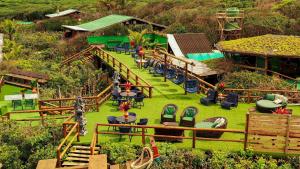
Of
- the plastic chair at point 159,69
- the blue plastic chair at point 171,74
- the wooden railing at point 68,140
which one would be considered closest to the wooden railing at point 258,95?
the blue plastic chair at point 171,74

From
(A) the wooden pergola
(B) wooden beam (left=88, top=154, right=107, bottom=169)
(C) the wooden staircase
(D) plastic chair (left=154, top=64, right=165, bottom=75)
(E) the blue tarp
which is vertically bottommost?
(C) the wooden staircase

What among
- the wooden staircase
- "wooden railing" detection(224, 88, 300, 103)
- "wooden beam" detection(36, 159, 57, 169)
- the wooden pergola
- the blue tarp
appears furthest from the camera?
the blue tarp

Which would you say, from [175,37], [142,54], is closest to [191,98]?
[142,54]

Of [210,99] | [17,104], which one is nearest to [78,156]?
[210,99]

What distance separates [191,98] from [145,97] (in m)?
2.71

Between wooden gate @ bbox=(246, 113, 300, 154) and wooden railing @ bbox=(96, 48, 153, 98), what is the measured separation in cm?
887

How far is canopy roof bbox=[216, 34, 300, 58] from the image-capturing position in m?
27.5

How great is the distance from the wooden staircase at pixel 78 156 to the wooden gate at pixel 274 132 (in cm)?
618

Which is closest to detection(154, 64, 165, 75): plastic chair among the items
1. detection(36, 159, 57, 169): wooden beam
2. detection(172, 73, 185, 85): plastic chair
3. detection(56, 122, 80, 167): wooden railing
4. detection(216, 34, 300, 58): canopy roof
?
detection(172, 73, 185, 85): plastic chair

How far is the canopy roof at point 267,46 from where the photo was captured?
27484 millimetres

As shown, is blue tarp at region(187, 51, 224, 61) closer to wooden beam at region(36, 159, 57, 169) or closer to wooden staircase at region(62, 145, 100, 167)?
wooden staircase at region(62, 145, 100, 167)

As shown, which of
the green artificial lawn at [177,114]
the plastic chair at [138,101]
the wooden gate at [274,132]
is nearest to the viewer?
the wooden gate at [274,132]

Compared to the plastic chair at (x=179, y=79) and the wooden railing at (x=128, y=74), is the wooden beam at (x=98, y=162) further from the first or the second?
the plastic chair at (x=179, y=79)

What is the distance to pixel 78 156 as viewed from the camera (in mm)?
15672
